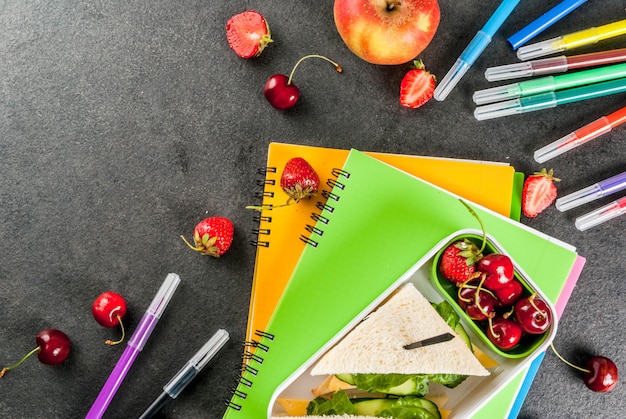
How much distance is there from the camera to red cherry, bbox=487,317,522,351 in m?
0.80

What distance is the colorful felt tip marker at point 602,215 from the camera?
0.97 meters

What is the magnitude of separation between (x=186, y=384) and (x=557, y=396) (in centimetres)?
63

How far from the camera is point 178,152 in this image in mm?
995

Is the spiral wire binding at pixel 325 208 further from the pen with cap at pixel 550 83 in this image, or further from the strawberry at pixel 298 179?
the pen with cap at pixel 550 83

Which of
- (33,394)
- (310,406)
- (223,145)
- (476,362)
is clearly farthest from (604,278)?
(33,394)

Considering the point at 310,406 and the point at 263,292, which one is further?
the point at 263,292

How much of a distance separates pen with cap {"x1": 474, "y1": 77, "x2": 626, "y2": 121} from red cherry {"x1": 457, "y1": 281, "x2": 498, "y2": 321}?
0.32 meters

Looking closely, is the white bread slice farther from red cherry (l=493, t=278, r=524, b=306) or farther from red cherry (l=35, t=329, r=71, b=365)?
red cherry (l=35, t=329, r=71, b=365)

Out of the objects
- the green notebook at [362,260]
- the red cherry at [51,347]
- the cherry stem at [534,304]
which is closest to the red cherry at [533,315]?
the cherry stem at [534,304]

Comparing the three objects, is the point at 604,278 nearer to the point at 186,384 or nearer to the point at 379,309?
the point at 379,309

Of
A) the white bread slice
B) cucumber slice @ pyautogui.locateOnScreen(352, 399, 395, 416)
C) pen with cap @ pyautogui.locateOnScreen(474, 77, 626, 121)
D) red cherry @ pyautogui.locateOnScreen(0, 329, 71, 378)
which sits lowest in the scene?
red cherry @ pyautogui.locateOnScreen(0, 329, 71, 378)

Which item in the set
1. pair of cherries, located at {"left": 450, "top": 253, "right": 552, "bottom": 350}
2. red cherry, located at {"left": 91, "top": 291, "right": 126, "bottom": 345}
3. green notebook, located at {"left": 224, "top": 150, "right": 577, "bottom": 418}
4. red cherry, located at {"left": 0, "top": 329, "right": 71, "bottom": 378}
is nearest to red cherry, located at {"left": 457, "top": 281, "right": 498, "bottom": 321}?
pair of cherries, located at {"left": 450, "top": 253, "right": 552, "bottom": 350}

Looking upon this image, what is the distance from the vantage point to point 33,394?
983 mm

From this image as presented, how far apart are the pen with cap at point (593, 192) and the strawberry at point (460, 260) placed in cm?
23
